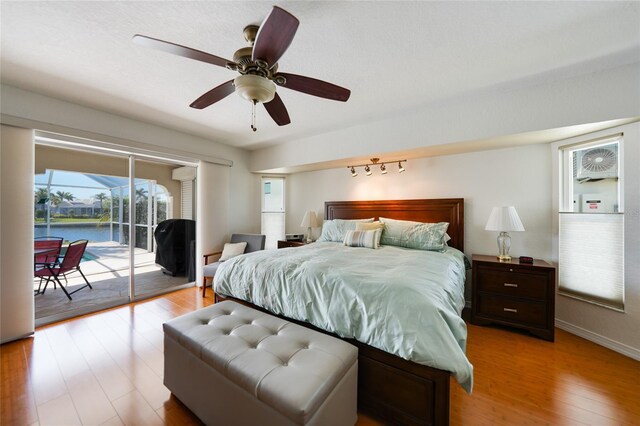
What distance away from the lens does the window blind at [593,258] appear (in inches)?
90.3

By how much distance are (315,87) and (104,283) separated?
4446 mm

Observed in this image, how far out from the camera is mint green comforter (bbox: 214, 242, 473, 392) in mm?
1336

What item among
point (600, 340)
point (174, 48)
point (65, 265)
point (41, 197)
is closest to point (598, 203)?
point (600, 340)

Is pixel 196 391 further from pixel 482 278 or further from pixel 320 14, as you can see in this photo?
pixel 482 278

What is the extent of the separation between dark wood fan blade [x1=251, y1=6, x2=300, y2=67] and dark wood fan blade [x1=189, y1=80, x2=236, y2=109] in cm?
45

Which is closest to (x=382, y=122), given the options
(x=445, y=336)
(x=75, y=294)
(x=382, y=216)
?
(x=382, y=216)

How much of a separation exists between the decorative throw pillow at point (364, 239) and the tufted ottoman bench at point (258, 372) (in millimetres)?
1695

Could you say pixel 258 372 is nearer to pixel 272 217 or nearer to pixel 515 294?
pixel 515 294

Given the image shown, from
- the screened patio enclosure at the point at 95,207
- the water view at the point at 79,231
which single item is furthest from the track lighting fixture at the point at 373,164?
the water view at the point at 79,231

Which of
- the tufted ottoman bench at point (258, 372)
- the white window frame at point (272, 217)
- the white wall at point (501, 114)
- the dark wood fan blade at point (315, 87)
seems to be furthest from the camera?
the white window frame at point (272, 217)

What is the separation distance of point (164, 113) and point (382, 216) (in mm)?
3333

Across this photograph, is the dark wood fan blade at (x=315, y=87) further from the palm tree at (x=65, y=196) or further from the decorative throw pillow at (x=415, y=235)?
the palm tree at (x=65, y=196)

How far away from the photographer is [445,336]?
1321 millimetres

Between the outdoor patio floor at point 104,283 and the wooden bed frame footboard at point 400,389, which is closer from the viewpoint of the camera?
the wooden bed frame footboard at point 400,389
